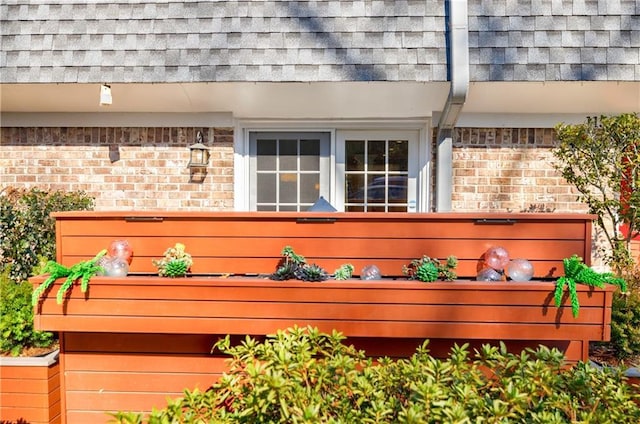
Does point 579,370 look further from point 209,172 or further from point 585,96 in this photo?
point 209,172

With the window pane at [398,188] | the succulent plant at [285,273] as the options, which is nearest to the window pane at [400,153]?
the window pane at [398,188]

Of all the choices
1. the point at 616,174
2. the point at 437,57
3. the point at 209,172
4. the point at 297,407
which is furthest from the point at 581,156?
the point at 209,172

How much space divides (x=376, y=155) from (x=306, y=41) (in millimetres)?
1360

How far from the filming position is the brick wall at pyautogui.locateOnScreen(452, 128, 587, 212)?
Answer: 3.90m

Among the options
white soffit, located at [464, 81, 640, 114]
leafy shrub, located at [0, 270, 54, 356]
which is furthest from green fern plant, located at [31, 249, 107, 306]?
white soffit, located at [464, 81, 640, 114]

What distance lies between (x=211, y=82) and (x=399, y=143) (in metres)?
1.93

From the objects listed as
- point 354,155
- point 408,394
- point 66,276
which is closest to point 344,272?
point 408,394

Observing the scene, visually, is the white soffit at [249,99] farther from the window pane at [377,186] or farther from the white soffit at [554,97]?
the window pane at [377,186]

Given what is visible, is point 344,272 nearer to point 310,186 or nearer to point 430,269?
point 430,269

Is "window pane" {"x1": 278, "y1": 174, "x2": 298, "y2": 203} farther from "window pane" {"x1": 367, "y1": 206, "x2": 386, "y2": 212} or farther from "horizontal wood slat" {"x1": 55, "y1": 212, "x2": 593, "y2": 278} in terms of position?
"horizontal wood slat" {"x1": 55, "y1": 212, "x2": 593, "y2": 278}

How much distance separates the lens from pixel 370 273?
2.44m

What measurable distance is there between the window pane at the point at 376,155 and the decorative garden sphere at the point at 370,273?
73.8 inches

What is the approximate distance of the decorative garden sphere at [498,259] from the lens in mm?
2408

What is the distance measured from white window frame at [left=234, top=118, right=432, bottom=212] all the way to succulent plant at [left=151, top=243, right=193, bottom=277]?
156cm
